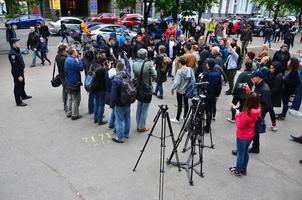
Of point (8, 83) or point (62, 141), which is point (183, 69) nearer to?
point (62, 141)

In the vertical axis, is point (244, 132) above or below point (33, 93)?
above

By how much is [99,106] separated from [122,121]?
3.67 feet

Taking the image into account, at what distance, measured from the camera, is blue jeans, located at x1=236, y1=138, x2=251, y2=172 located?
17.3ft

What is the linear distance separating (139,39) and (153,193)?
797 cm

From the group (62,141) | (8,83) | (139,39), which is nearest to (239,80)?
(62,141)

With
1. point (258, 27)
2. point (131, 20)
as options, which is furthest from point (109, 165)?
point (258, 27)

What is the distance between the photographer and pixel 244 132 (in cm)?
518

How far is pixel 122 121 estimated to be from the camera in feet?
21.5

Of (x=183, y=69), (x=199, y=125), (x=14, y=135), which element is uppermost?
(x=183, y=69)

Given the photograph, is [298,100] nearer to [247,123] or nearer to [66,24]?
[247,123]

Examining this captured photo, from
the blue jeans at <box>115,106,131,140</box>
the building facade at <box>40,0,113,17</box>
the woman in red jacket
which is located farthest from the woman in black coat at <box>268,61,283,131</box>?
the building facade at <box>40,0,113,17</box>

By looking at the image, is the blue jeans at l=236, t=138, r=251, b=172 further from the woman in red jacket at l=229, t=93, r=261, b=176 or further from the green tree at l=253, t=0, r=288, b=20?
the green tree at l=253, t=0, r=288, b=20

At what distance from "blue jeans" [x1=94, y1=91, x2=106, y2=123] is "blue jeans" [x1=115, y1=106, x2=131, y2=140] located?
0.92 m

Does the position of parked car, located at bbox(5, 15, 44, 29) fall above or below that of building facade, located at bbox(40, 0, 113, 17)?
below
